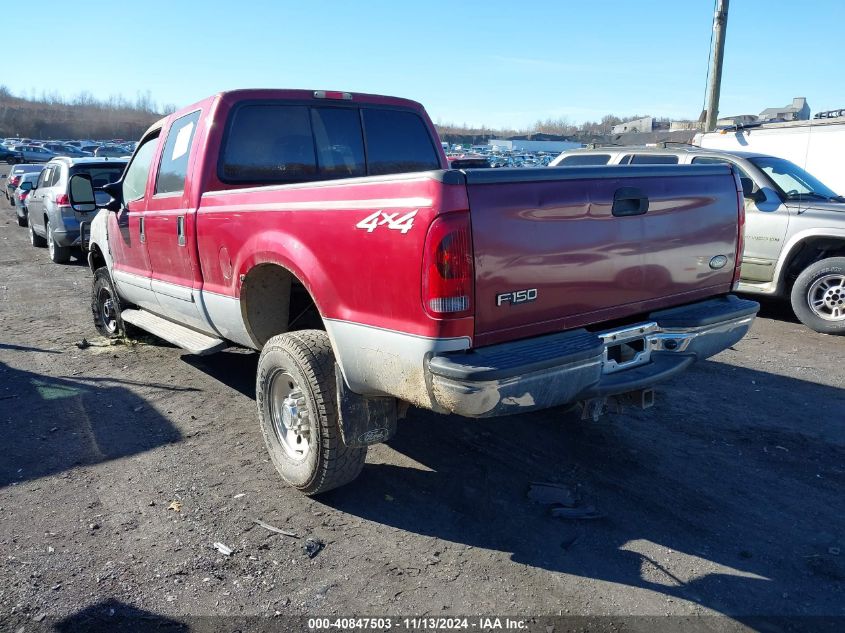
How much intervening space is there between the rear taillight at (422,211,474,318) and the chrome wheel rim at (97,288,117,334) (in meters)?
5.02

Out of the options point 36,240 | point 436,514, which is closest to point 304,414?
point 436,514

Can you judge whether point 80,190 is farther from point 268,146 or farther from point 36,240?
point 36,240

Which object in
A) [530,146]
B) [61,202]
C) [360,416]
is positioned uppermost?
[530,146]

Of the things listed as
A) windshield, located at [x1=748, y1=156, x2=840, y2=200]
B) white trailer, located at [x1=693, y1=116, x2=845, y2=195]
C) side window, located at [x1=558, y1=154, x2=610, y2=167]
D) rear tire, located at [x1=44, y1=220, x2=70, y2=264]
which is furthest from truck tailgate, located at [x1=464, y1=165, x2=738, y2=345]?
rear tire, located at [x1=44, y1=220, x2=70, y2=264]

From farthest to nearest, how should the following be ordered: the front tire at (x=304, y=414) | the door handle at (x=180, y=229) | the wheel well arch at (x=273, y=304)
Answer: the door handle at (x=180, y=229) → the wheel well arch at (x=273, y=304) → the front tire at (x=304, y=414)

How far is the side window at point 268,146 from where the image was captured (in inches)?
175

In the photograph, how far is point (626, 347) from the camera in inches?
137

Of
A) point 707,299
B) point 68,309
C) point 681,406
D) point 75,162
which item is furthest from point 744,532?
point 75,162

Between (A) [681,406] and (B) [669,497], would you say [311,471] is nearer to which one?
(B) [669,497]

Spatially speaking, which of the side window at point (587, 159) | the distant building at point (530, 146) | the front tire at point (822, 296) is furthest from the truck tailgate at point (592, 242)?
the distant building at point (530, 146)

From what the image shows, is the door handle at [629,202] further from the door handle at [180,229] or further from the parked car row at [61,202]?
the parked car row at [61,202]

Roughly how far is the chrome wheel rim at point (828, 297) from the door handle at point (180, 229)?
6642mm

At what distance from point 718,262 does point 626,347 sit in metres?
0.92

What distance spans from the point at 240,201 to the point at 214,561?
1948mm
